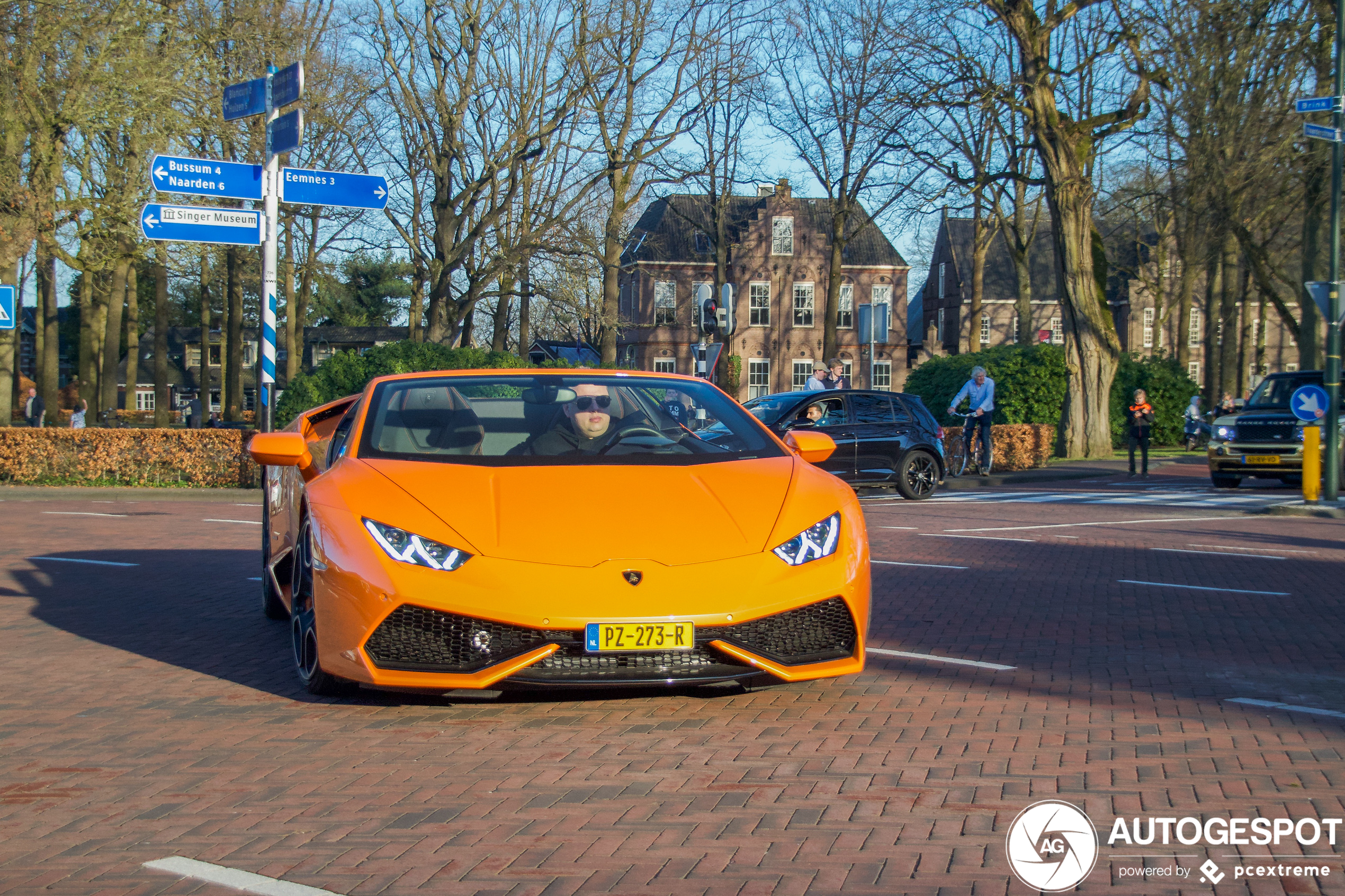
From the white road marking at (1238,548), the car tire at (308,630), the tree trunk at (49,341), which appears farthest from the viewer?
the tree trunk at (49,341)

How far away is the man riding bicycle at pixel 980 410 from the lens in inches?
848

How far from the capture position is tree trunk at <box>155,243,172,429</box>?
33.1m

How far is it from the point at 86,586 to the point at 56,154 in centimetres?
1559

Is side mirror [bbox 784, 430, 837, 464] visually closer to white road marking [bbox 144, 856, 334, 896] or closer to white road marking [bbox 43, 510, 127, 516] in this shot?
white road marking [bbox 144, 856, 334, 896]

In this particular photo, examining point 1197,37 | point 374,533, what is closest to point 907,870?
point 374,533

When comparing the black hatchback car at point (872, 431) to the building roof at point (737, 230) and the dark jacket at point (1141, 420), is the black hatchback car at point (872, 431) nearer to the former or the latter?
the dark jacket at point (1141, 420)

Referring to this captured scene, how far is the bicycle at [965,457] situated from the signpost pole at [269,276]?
40.0ft

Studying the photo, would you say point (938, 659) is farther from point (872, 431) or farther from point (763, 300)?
point (763, 300)

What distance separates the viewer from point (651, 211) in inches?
2692

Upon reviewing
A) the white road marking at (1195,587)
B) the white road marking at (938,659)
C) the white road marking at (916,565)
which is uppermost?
the white road marking at (938,659)

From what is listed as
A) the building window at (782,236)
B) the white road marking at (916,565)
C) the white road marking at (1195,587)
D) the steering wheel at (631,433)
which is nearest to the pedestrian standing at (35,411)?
the white road marking at (916,565)

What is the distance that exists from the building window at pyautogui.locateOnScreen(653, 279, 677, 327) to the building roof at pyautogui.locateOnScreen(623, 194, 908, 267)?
1.29 m

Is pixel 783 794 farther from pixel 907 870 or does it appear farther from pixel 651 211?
pixel 651 211

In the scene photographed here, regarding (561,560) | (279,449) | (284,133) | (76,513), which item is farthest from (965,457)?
(561,560)
